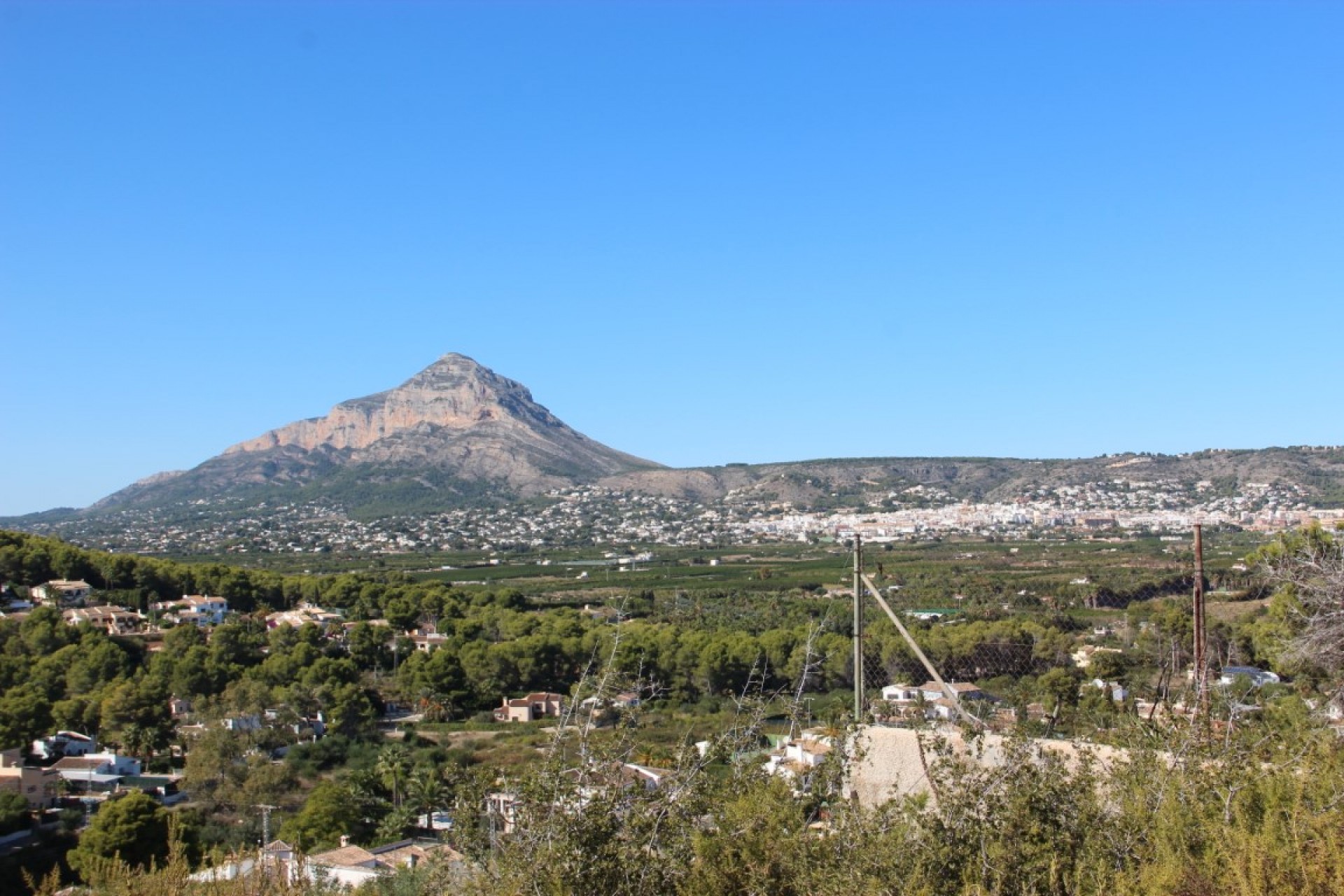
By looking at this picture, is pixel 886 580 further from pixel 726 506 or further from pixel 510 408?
pixel 510 408

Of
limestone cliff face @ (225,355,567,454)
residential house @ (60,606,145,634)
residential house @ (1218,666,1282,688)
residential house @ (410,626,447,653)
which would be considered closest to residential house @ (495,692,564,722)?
residential house @ (410,626,447,653)

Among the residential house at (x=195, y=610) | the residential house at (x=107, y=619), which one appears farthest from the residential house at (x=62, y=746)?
the residential house at (x=195, y=610)

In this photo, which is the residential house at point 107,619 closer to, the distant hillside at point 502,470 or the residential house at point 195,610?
the residential house at point 195,610

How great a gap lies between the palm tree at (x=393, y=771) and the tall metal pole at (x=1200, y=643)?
16652 millimetres

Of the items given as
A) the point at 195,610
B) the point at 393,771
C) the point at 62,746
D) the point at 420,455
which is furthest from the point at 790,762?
the point at 420,455

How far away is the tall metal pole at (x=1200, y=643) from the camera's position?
17.4 ft

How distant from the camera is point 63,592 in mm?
37031

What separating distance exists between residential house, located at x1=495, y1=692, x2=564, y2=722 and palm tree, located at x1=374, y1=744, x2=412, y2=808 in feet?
23.6

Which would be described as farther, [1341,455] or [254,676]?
[1341,455]

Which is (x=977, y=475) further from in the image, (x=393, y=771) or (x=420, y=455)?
(x=393, y=771)

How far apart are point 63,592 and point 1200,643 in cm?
→ 3950

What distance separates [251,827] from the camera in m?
18.6

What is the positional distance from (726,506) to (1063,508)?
35.3m

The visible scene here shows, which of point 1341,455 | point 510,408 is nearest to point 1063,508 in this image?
point 1341,455
